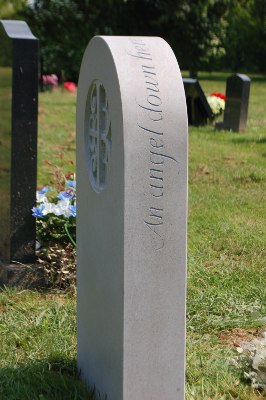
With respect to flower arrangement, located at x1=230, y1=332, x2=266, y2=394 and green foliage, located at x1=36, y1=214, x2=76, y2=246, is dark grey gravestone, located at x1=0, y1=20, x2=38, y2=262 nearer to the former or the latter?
green foliage, located at x1=36, y1=214, x2=76, y2=246

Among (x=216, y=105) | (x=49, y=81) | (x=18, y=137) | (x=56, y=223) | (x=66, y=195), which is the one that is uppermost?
(x=18, y=137)

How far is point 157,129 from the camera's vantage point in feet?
8.84

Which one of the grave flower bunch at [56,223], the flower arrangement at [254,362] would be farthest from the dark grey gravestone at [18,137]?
the flower arrangement at [254,362]

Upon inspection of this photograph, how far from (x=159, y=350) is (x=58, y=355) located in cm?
99

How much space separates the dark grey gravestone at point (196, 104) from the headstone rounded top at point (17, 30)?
23.2ft

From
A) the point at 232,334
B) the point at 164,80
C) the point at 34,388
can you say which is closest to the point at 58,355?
→ the point at 34,388

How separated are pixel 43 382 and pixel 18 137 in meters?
1.84

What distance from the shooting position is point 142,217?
2.71 meters

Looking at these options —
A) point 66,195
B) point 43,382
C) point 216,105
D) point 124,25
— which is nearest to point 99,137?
point 43,382

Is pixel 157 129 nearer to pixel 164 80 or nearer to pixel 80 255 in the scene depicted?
pixel 164 80

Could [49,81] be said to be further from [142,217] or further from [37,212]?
[142,217]

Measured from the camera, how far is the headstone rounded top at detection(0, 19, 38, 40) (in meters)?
4.62

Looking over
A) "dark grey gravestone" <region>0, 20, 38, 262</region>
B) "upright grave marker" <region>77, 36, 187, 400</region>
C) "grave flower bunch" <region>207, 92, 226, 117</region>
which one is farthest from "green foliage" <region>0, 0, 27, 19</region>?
"upright grave marker" <region>77, 36, 187, 400</region>

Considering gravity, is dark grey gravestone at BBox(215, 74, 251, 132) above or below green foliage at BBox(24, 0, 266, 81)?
above
